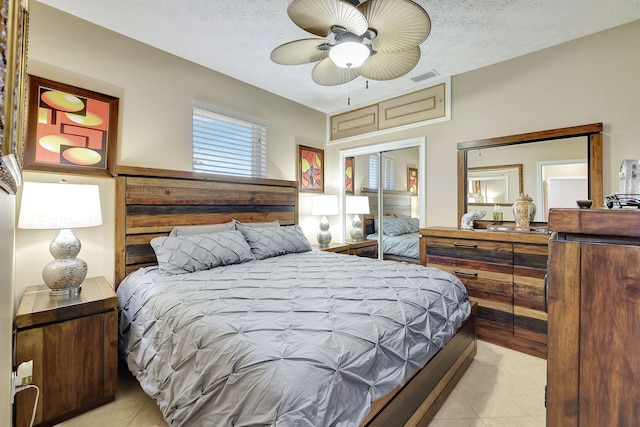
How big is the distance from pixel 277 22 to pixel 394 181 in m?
2.27

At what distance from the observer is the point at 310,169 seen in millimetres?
4176

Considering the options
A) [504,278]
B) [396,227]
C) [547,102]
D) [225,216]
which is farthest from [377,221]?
[547,102]

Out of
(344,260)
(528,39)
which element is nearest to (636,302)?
(344,260)

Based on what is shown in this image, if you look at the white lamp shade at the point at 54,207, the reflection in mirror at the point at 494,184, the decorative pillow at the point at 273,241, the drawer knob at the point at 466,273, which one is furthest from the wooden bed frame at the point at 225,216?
the reflection in mirror at the point at 494,184

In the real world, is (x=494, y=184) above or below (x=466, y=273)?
above

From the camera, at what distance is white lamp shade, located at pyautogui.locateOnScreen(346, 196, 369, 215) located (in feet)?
13.4

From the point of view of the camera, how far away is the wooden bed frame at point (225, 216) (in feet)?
4.75

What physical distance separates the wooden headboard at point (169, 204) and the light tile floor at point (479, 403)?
3.19 ft

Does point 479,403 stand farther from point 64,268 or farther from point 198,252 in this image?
point 64,268

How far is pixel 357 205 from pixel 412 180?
890 mm

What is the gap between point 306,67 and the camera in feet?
9.94

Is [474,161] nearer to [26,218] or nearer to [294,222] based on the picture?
[294,222]

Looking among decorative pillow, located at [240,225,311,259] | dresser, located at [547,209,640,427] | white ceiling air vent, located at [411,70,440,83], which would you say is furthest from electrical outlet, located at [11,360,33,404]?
white ceiling air vent, located at [411,70,440,83]

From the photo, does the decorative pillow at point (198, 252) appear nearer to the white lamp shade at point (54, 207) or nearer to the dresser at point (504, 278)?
the white lamp shade at point (54, 207)
